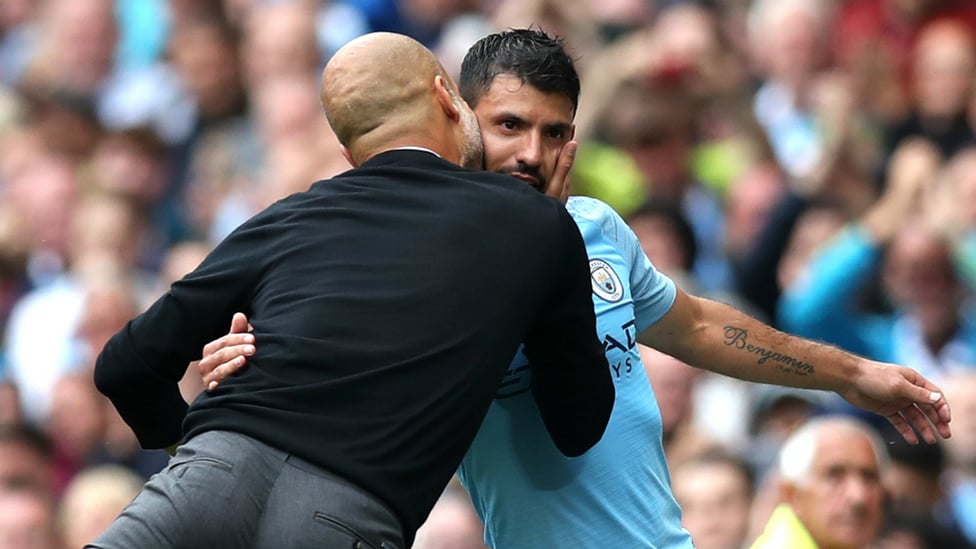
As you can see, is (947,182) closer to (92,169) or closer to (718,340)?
(718,340)

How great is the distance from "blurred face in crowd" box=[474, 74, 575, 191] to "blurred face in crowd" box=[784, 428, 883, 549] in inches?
73.8

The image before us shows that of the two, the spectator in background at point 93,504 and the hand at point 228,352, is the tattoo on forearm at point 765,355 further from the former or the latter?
the spectator in background at point 93,504

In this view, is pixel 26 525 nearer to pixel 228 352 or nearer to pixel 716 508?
pixel 716 508

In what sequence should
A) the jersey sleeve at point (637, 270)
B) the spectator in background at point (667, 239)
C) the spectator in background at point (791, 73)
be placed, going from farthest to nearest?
1. the spectator in background at point (791, 73)
2. the spectator in background at point (667, 239)
3. the jersey sleeve at point (637, 270)

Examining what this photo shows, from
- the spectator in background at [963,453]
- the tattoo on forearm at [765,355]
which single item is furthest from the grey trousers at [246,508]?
the spectator in background at [963,453]

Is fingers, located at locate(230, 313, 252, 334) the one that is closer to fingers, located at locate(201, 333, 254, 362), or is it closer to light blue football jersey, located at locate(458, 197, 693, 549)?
fingers, located at locate(201, 333, 254, 362)

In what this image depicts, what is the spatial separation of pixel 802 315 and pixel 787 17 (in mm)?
1887

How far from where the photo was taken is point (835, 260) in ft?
27.1

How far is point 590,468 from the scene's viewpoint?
14.9 ft

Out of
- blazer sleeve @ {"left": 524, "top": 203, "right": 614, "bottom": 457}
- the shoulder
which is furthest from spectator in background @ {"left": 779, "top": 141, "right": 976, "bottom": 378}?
blazer sleeve @ {"left": 524, "top": 203, "right": 614, "bottom": 457}

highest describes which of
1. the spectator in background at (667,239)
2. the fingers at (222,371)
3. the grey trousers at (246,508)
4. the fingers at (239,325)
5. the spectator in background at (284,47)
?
the spectator in background at (284,47)

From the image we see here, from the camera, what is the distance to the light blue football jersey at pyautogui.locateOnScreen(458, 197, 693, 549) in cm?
452

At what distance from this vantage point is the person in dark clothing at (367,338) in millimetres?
3879

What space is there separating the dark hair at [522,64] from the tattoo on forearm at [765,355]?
73 centimetres
